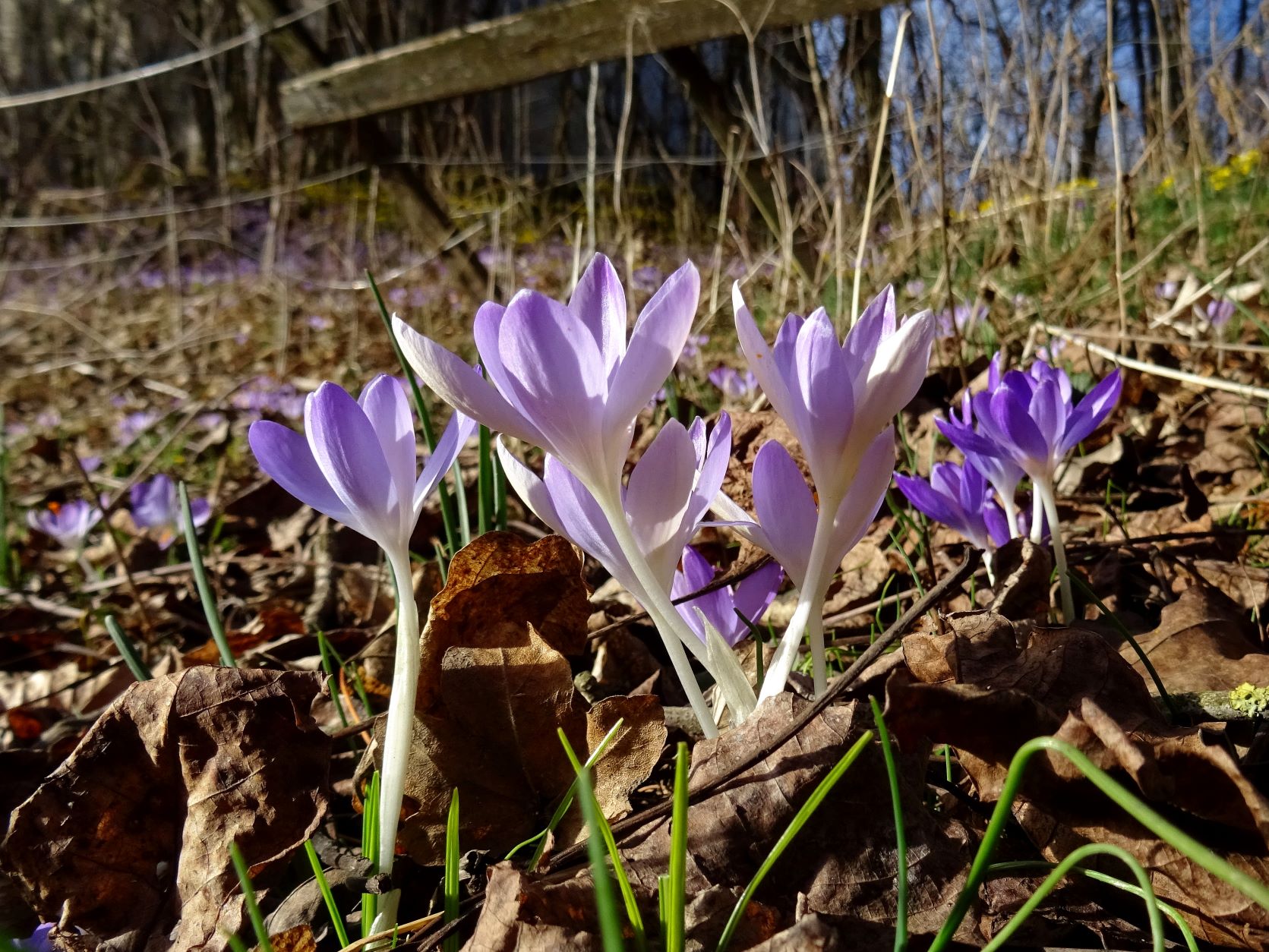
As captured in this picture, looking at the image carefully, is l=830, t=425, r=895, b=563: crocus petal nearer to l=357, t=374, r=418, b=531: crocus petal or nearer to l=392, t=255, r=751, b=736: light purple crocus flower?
l=392, t=255, r=751, b=736: light purple crocus flower

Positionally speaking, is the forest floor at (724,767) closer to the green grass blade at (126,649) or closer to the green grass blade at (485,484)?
the green grass blade at (485,484)

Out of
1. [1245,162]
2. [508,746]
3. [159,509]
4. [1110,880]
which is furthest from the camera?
[1245,162]

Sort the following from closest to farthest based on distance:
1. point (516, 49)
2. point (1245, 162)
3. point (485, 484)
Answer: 1. point (485, 484)
2. point (1245, 162)
3. point (516, 49)

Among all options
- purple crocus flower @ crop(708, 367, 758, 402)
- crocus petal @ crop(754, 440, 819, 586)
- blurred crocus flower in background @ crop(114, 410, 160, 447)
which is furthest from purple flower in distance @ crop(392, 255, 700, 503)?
blurred crocus flower in background @ crop(114, 410, 160, 447)

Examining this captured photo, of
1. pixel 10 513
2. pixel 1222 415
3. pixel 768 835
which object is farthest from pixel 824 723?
pixel 10 513

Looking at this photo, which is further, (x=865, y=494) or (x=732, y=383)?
(x=732, y=383)

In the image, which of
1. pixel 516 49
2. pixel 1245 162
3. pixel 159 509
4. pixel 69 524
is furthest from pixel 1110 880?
pixel 1245 162

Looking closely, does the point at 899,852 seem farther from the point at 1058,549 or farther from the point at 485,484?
the point at 485,484
